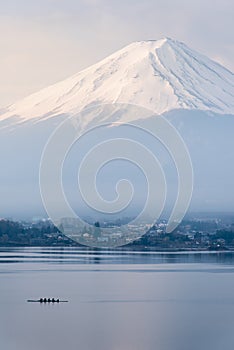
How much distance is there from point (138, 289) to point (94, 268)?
226 inches

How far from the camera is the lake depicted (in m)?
18.3

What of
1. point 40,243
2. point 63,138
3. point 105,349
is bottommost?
point 105,349

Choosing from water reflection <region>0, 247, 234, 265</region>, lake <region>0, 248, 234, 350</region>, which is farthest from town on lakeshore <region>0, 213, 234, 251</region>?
lake <region>0, 248, 234, 350</region>

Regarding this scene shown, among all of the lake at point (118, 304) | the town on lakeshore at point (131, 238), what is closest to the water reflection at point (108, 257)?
the lake at point (118, 304)

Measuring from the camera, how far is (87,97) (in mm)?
63906

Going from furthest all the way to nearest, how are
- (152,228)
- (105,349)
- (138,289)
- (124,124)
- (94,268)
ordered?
(124,124) → (152,228) → (94,268) → (138,289) → (105,349)

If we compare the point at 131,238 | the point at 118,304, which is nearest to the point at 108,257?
the point at 131,238

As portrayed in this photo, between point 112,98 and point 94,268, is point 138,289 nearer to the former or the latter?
point 94,268

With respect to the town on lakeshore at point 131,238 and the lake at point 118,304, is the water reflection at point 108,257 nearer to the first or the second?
the lake at point 118,304

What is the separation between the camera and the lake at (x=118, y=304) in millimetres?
18281

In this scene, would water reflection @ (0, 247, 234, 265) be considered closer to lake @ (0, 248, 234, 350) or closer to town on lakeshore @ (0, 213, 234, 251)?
lake @ (0, 248, 234, 350)

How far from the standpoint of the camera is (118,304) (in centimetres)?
2256

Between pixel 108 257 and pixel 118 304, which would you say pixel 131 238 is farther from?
pixel 118 304

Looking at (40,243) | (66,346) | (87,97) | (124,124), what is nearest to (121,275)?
(66,346)
